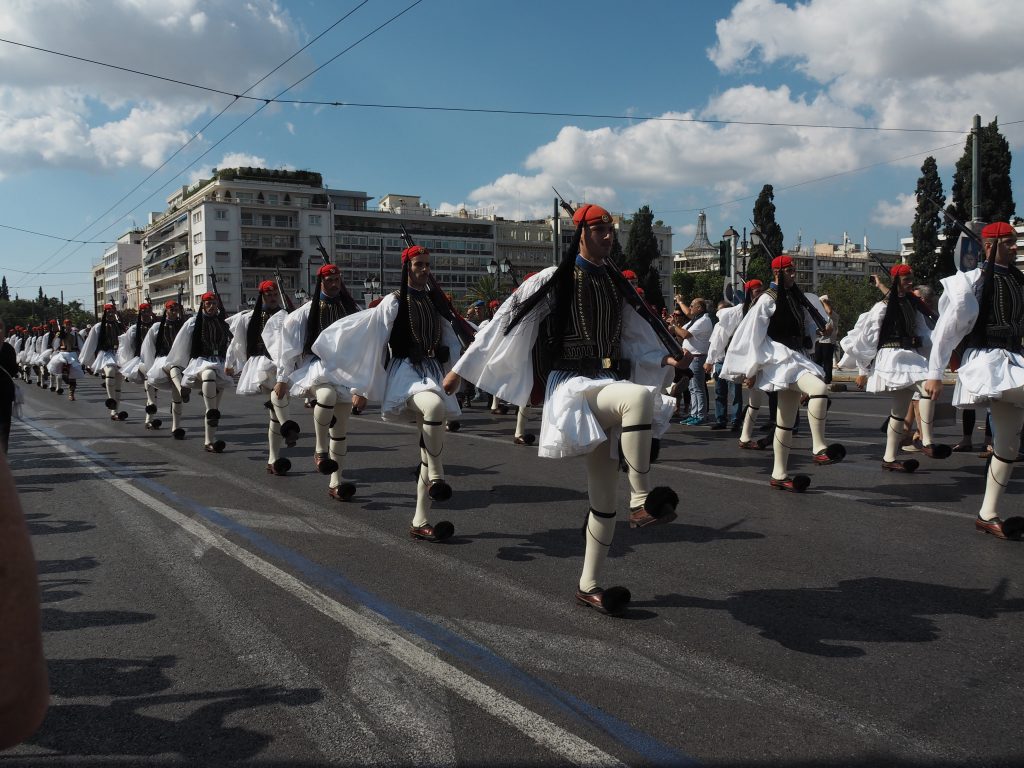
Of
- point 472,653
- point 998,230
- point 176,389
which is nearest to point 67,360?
point 176,389

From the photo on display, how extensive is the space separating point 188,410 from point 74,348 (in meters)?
10.2

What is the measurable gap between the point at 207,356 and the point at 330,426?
497 centimetres

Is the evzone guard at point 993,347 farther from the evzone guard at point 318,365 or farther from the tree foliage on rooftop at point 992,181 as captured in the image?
the tree foliage on rooftop at point 992,181

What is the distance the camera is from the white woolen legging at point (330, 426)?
27.6 feet

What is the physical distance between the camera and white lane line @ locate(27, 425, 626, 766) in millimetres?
3225

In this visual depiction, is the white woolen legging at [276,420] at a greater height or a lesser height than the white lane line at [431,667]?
greater

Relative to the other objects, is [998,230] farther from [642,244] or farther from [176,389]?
[642,244]

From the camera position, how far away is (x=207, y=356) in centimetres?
1285

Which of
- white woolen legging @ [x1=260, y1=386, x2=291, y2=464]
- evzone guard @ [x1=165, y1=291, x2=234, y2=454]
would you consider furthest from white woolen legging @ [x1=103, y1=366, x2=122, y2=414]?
white woolen legging @ [x1=260, y1=386, x2=291, y2=464]

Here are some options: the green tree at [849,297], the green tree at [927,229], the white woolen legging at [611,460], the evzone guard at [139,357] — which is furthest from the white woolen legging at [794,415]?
the green tree at [849,297]

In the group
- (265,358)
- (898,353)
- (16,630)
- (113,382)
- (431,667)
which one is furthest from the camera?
(113,382)

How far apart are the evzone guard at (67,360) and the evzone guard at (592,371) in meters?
23.1

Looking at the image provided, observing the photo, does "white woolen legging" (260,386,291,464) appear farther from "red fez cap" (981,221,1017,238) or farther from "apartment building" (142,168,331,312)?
"apartment building" (142,168,331,312)

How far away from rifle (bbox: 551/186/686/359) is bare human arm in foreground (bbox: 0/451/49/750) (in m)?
4.37
